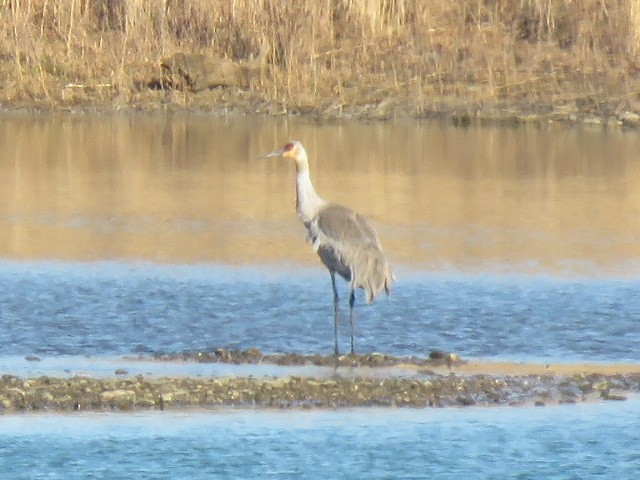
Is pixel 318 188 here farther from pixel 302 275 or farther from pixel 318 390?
pixel 318 390

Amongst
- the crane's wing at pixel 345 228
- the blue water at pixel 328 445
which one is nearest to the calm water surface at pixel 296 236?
the crane's wing at pixel 345 228

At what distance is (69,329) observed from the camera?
33.7 ft

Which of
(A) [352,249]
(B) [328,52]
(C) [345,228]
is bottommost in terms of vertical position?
(A) [352,249]

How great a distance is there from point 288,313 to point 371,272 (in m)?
1.33

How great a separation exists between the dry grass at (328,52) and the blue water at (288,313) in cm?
1230

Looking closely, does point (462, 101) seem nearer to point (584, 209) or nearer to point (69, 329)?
point (584, 209)

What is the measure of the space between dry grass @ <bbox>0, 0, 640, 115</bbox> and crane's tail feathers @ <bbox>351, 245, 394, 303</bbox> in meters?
14.7

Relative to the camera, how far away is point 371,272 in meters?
9.83

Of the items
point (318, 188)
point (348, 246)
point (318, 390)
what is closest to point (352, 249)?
point (348, 246)

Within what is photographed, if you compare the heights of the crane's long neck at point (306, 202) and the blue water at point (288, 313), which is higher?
the crane's long neck at point (306, 202)

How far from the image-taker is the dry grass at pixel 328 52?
974 inches

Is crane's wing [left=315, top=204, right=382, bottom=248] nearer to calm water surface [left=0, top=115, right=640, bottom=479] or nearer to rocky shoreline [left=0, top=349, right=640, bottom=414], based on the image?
calm water surface [left=0, top=115, right=640, bottom=479]

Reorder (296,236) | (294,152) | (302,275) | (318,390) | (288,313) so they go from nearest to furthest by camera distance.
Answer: (318,390)
(294,152)
(288,313)
(302,275)
(296,236)

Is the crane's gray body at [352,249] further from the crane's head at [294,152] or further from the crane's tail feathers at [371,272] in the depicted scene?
the crane's head at [294,152]
